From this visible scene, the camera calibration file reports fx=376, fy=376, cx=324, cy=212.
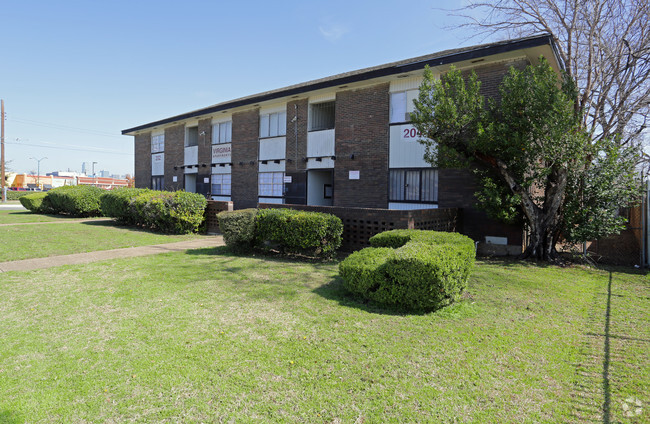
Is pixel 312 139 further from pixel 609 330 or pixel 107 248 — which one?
pixel 609 330

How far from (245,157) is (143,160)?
12340 mm

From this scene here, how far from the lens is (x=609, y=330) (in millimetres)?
4617

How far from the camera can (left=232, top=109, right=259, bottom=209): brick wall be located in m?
18.5

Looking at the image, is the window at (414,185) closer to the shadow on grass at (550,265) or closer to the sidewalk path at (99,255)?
the shadow on grass at (550,265)

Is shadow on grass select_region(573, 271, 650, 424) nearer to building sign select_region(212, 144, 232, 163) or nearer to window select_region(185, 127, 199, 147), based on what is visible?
building sign select_region(212, 144, 232, 163)

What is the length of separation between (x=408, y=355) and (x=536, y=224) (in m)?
7.40

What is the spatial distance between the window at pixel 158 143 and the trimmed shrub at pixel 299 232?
19.0 m

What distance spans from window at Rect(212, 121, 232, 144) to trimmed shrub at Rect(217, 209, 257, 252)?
38.4 ft

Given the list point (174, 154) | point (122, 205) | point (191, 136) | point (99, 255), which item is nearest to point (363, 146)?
point (99, 255)

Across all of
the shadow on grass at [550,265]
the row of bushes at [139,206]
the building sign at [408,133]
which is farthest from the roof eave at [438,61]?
the row of bushes at [139,206]

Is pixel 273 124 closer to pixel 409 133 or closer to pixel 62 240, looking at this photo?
pixel 409 133

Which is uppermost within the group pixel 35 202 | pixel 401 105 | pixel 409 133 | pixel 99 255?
pixel 401 105

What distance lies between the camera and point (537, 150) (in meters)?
8.52

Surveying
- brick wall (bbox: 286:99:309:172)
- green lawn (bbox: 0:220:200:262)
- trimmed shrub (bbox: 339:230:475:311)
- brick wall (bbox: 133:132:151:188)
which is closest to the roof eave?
brick wall (bbox: 286:99:309:172)
